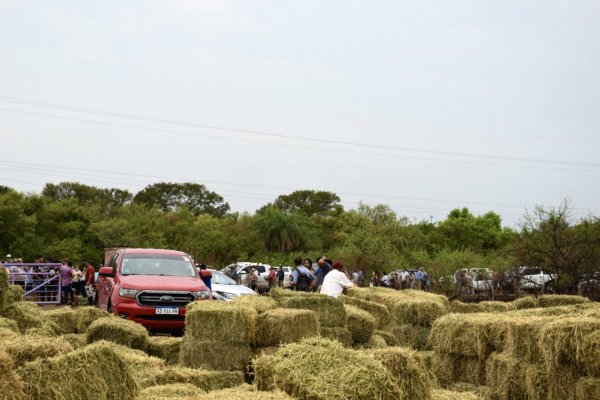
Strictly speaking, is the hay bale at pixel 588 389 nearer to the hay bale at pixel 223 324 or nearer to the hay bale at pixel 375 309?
the hay bale at pixel 223 324

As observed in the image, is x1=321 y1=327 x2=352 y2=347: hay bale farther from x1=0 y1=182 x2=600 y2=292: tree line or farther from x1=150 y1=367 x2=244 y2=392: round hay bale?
x1=0 y1=182 x2=600 y2=292: tree line

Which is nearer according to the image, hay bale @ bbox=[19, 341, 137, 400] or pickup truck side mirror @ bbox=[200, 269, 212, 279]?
hay bale @ bbox=[19, 341, 137, 400]

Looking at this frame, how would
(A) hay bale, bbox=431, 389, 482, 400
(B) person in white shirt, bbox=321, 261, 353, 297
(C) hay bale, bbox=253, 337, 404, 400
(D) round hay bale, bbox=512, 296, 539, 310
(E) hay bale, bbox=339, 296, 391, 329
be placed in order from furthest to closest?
1. (B) person in white shirt, bbox=321, 261, 353, 297
2. (E) hay bale, bbox=339, 296, 391, 329
3. (D) round hay bale, bbox=512, 296, 539, 310
4. (A) hay bale, bbox=431, 389, 482, 400
5. (C) hay bale, bbox=253, 337, 404, 400

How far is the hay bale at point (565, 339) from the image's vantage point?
9711 millimetres

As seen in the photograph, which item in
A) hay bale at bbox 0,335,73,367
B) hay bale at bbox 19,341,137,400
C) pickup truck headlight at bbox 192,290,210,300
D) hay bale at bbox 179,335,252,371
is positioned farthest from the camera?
pickup truck headlight at bbox 192,290,210,300

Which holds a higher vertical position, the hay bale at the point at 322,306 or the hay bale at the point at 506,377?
the hay bale at the point at 322,306

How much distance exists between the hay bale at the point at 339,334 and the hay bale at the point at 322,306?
0.14 metres

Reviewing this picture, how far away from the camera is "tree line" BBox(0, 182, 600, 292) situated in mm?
29631

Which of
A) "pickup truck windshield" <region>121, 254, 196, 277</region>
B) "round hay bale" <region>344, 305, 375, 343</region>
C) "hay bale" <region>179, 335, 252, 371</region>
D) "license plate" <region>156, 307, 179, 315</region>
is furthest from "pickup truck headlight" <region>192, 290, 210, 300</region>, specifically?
"hay bale" <region>179, 335, 252, 371</region>

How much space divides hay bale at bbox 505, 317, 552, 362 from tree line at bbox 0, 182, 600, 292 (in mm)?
17106

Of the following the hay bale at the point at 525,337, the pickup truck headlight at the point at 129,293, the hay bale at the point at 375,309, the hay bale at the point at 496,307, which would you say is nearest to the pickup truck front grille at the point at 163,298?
the pickup truck headlight at the point at 129,293

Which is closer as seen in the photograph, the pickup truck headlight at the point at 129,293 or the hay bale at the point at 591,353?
the hay bale at the point at 591,353

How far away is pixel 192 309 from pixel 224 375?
8.64 ft

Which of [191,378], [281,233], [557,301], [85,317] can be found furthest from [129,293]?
[281,233]
